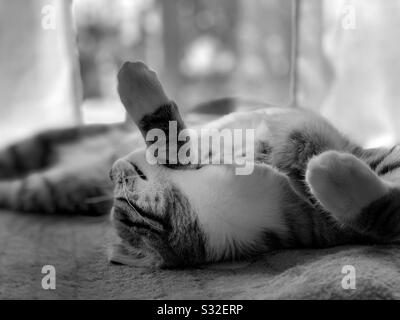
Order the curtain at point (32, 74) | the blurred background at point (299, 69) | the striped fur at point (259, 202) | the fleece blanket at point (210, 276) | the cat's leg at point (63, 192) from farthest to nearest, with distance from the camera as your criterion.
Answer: the curtain at point (32, 74)
the blurred background at point (299, 69)
the cat's leg at point (63, 192)
the striped fur at point (259, 202)
the fleece blanket at point (210, 276)

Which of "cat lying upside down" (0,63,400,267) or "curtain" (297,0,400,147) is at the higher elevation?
"curtain" (297,0,400,147)

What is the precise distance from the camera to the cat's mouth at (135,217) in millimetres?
882

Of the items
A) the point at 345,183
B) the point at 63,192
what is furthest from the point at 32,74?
the point at 345,183

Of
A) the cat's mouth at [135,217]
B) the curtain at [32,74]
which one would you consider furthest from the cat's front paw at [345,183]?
the curtain at [32,74]

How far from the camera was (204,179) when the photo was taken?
0.90 meters

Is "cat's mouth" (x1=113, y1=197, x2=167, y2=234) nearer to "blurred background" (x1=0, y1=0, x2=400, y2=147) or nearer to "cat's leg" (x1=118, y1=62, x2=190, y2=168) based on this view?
"cat's leg" (x1=118, y1=62, x2=190, y2=168)

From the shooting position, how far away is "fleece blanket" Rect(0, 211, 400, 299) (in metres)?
0.64

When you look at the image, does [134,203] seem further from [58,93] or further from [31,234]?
[58,93]

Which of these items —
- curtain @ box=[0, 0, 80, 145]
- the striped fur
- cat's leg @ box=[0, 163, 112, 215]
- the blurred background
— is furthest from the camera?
curtain @ box=[0, 0, 80, 145]

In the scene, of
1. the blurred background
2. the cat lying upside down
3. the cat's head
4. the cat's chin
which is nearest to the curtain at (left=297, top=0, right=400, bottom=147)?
the blurred background

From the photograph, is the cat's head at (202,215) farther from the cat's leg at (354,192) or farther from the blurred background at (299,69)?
the blurred background at (299,69)

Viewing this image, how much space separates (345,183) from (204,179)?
0.27 metres
